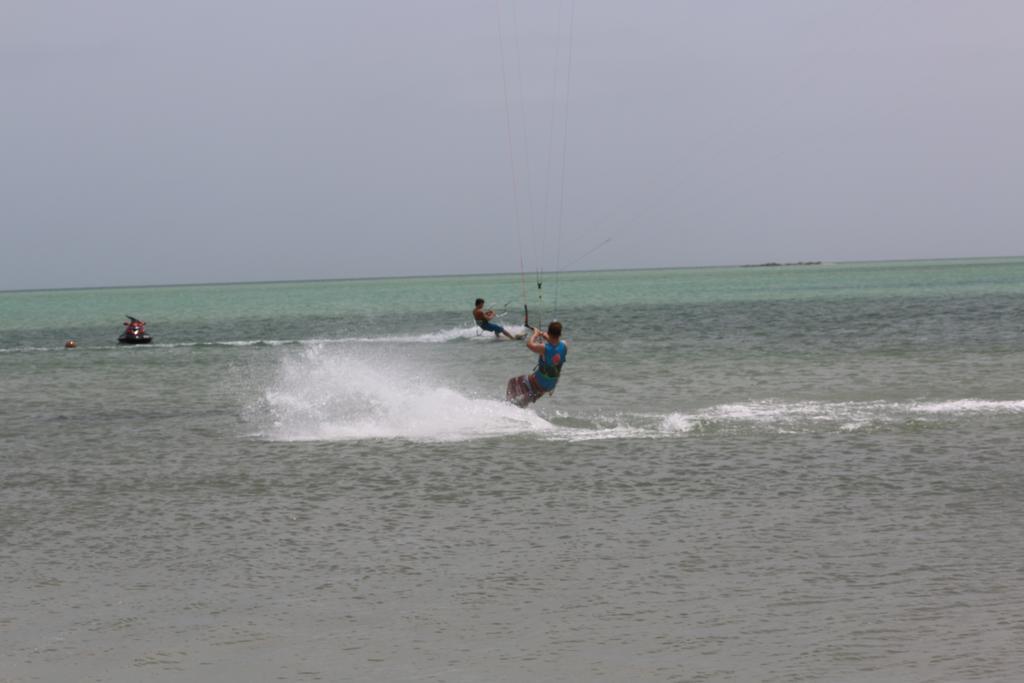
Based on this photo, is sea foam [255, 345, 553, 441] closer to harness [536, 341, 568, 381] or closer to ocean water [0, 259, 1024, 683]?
ocean water [0, 259, 1024, 683]

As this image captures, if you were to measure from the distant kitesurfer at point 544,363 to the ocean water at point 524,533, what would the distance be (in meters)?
0.49

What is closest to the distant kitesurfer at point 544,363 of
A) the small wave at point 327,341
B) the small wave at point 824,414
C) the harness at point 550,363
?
the harness at point 550,363

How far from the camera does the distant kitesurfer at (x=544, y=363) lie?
16172mm

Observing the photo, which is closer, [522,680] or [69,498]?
[522,680]

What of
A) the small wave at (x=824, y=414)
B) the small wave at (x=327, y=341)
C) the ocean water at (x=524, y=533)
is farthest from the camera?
the small wave at (x=327, y=341)

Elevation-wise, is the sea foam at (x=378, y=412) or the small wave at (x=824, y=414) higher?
the sea foam at (x=378, y=412)

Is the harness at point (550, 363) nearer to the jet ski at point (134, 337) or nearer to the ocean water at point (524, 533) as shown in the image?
the ocean water at point (524, 533)

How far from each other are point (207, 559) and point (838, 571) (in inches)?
194

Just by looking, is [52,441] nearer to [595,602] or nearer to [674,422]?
[674,422]

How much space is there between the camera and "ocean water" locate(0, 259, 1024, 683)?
729 cm

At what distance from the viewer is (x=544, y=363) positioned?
16.4 metres

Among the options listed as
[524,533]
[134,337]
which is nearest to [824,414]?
[524,533]

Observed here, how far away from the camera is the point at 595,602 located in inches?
325

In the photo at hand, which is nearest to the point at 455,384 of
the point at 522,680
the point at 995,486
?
the point at 995,486
